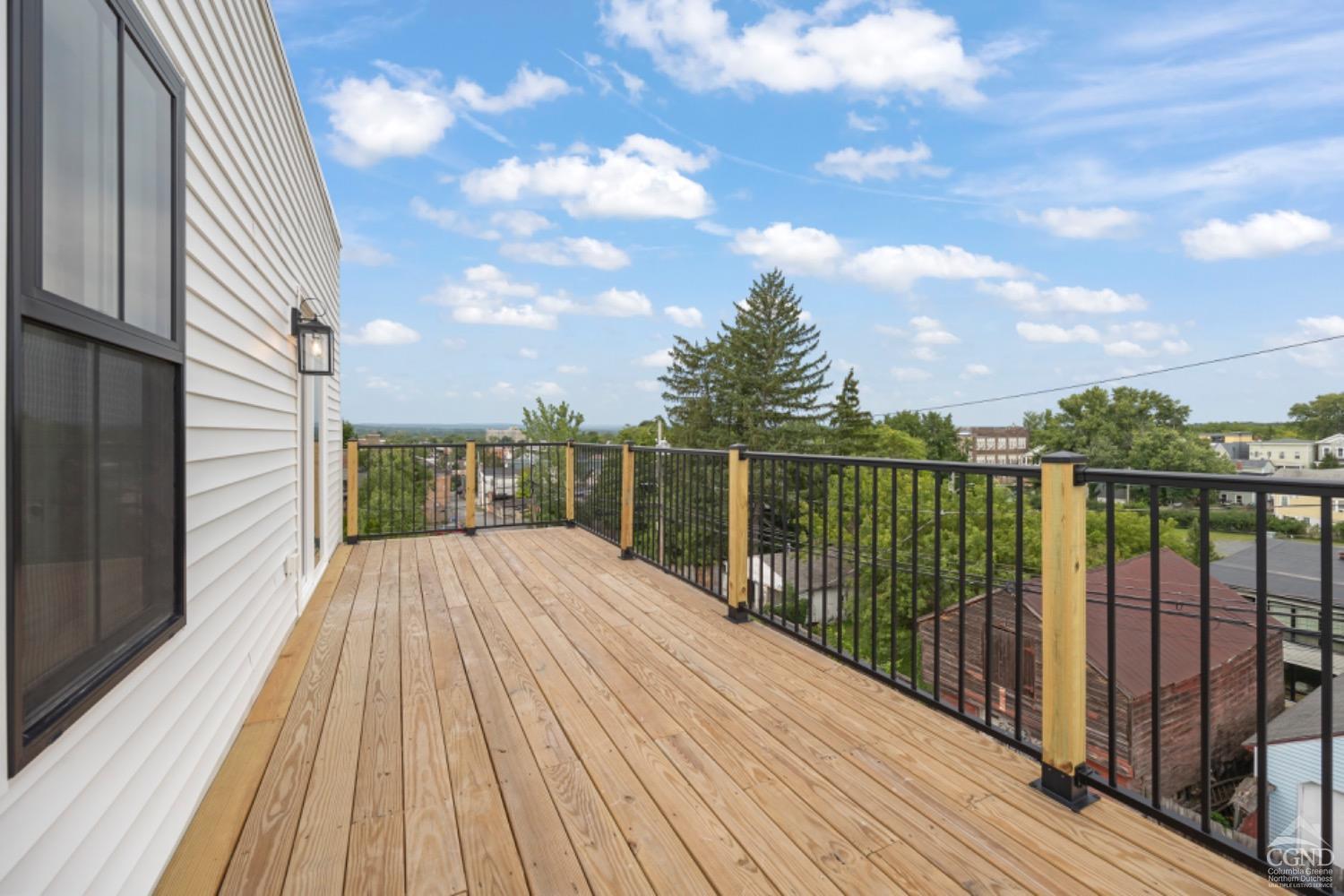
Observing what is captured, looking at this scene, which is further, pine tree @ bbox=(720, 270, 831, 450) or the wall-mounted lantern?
pine tree @ bbox=(720, 270, 831, 450)

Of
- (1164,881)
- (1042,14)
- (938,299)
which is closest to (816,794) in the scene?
(1164,881)

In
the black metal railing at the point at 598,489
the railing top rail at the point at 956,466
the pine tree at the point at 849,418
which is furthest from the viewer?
the pine tree at the point at 849,418

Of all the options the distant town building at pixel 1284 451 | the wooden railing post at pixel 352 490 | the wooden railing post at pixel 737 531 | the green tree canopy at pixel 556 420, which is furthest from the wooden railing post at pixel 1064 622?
the distant town building at pixel 1284 451

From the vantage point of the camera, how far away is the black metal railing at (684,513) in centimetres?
350

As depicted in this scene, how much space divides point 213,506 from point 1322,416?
5501cm

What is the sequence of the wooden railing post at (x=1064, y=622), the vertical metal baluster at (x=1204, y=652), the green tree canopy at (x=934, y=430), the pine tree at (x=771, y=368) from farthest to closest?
the green tree canopy at (x=934, y=430) < the pine tree at (x=771, y=368) < the wooden railing post at (x=1064, y=622) < the vertical metal baluster at (x=1204, y=652)

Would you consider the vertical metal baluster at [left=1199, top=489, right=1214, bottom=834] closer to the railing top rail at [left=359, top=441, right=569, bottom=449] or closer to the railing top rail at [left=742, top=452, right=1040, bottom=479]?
the railing top rail at [left=742, top=452, right=1040, bottom=479]

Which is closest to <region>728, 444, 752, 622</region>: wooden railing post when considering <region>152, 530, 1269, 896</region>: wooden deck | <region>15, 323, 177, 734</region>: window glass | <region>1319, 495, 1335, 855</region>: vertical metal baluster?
<region>152, 530, 1269, 896</region>: wooden deck

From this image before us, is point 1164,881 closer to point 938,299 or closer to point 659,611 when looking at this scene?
point 659,611

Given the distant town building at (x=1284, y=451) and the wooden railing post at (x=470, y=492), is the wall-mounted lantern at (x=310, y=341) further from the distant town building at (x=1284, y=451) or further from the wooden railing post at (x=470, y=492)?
the distant town building at (x=1284, y=451)

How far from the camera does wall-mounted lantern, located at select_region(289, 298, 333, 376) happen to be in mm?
3424

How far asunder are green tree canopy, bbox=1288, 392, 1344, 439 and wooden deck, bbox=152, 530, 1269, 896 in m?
51.5

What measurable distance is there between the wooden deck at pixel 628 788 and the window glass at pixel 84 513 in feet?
2.21

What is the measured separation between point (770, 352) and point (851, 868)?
87.2 feet
